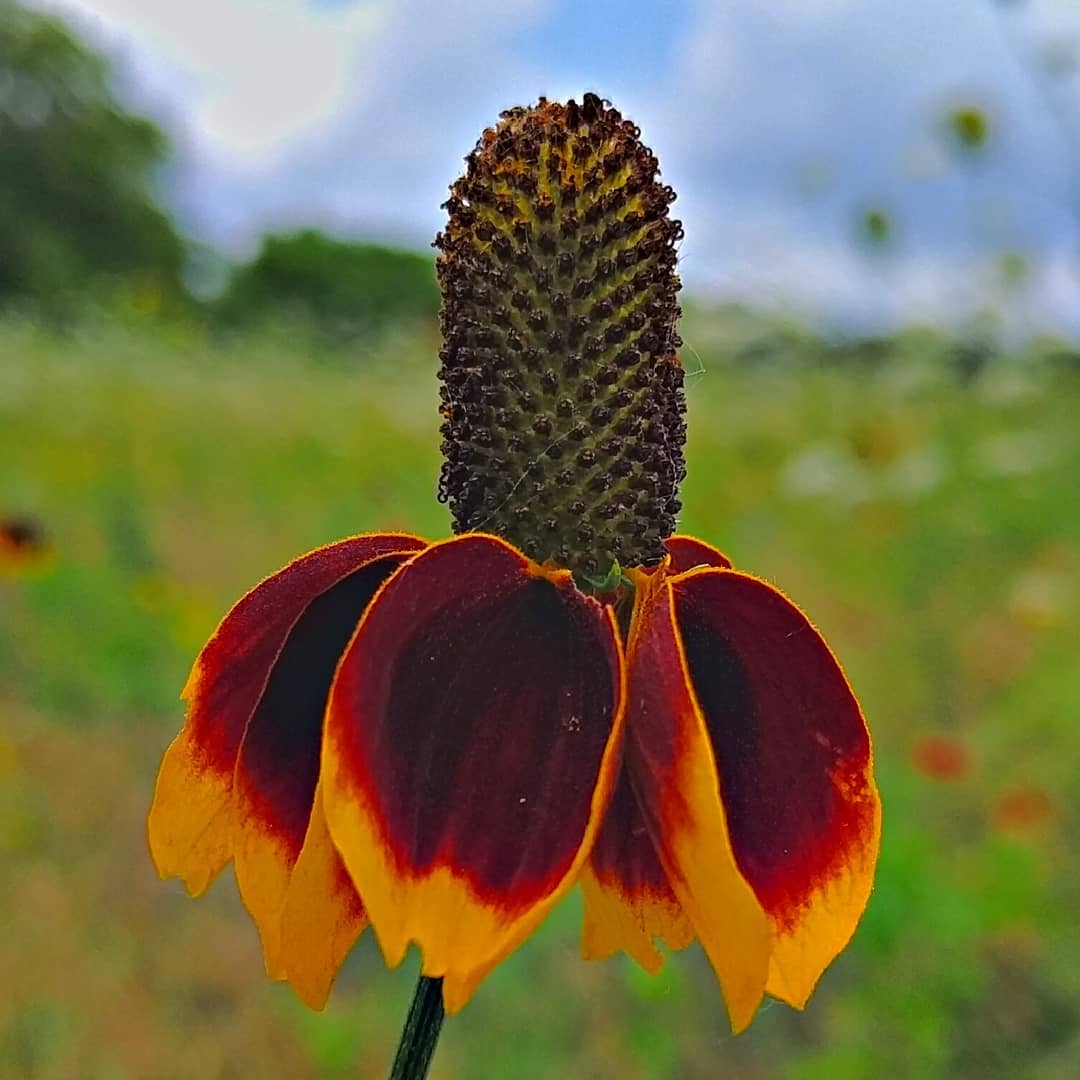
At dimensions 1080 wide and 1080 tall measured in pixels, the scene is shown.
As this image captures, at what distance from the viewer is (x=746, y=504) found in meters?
5.24

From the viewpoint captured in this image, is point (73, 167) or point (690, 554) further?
point (73, 167)

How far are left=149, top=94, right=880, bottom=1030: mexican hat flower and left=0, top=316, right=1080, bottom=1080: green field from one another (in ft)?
1.47

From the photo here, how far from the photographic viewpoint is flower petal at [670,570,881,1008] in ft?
2.06

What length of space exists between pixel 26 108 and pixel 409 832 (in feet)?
89.5

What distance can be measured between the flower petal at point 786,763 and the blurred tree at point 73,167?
928 inches

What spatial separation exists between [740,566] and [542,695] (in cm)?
358

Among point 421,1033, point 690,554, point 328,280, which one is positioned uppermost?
point 328,280

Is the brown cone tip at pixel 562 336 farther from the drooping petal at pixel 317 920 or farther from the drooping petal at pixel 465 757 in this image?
the drooping petal at pixel 317 920

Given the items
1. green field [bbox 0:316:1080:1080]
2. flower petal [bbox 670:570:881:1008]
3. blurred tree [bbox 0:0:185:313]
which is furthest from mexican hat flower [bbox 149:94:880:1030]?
blurred tree [bbox 0:0:185:313]

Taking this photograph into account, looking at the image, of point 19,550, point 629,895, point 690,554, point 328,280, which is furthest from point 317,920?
point 328,280

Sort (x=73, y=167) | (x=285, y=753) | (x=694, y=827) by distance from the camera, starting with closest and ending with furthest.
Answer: (x=694, y=827), (x=285, y=753), (x=73, y=167)

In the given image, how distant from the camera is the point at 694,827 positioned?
22.0 inches

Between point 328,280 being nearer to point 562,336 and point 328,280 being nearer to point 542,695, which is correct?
point 562,336

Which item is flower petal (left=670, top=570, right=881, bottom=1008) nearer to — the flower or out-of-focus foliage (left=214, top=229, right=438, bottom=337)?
the flower
